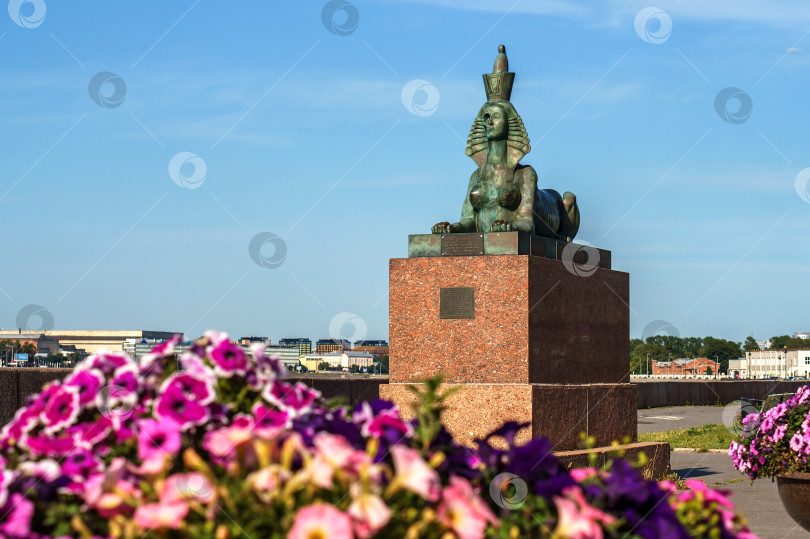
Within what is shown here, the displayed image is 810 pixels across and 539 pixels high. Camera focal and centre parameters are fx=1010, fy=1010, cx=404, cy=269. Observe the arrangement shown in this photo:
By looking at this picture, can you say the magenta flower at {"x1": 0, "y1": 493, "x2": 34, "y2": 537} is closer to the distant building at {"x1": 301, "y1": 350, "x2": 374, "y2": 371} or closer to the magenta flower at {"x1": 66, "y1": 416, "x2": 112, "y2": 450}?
the magenta flower at {"x1": 66, "y1": 416, "x2": 112, "y2": 450}

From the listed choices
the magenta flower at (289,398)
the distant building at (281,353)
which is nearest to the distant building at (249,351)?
the distant building at (281,353)

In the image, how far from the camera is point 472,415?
1000cm

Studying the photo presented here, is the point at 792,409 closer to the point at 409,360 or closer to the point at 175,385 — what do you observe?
the point at 409,360

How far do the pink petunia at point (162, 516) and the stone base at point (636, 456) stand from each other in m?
7.35

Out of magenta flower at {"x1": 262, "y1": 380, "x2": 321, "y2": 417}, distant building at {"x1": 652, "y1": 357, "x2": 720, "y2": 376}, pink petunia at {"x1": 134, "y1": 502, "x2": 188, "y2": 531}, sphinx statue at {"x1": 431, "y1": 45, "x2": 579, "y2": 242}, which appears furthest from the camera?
distant building at {"x1": 652, "y1": 357, "x2": 720, "y2": 376}

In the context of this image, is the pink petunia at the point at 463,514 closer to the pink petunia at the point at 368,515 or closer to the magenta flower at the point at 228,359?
the pink petunia at the point at 368,515

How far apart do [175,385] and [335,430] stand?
455 millimetres

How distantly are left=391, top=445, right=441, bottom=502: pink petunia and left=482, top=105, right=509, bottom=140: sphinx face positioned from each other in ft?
30.4

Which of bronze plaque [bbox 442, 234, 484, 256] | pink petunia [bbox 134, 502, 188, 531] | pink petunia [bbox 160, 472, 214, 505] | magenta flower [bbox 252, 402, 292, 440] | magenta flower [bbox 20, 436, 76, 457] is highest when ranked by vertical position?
→ bronze plaque [bbox 442, 234, 484, 256]

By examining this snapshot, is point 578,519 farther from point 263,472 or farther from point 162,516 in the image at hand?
point 162,516

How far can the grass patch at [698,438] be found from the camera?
17766mm

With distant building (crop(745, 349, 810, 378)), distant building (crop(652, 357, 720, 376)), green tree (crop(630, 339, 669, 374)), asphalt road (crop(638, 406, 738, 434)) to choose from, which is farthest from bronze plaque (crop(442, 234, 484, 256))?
distant building (crop(652, 357, 720, 376))

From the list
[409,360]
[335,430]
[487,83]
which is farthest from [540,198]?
[335,430]

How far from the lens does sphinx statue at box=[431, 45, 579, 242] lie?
11.1 m
